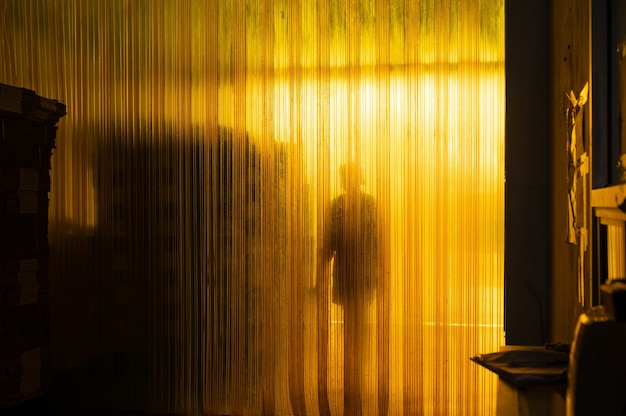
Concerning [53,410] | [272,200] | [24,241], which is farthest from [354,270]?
[53,410]

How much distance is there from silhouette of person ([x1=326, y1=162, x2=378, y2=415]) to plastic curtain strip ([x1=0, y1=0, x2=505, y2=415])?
0.03ft

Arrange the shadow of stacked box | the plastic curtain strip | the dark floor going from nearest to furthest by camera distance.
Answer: the shadow of stacked box, the plastic curtain strip, the dark floor

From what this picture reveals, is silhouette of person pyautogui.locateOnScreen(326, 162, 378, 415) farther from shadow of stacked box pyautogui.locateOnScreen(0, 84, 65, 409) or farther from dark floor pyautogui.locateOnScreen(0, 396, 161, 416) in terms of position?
shadow of stacked box pyautogui.locateOnScreen(0, 84, 65, 409)

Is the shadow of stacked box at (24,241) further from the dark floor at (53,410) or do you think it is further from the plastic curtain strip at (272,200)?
the plastic curtain strip at (272,200)

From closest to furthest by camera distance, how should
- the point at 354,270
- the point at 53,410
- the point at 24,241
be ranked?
the point at 24,241 → the point at 354,270 → the point at 53,410

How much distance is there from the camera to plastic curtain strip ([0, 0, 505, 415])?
3.30 m

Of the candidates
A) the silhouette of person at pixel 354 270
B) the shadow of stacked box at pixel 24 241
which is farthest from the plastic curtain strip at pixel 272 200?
the shadow of stacked box at pixel 24 241

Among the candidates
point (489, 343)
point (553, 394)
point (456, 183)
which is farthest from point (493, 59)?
point (553, 394)

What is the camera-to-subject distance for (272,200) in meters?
3.46

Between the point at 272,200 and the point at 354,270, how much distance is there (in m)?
0.58

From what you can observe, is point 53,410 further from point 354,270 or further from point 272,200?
point 354,270

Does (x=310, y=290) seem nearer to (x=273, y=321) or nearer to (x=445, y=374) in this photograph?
(x=273, y=321)

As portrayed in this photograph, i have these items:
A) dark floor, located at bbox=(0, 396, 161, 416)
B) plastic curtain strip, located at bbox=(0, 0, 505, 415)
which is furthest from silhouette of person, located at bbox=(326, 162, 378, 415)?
dark floor, located at bbox=(0, 396, 161, 416)

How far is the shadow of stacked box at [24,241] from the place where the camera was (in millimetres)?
3096
